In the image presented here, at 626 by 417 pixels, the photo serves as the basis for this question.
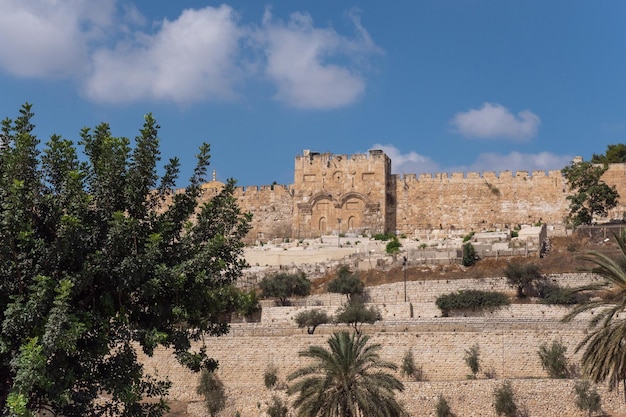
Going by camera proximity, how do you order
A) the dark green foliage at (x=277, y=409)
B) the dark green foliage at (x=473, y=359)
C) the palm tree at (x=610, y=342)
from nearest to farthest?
1. the palm tree at (x=610, y=342)
2. the dark green foliage at (x=277, y=409)
3. the dark green foliage at (x=473, y=359)

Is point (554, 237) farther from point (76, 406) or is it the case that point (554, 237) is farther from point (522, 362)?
point (76, 406)

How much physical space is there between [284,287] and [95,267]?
19786 mm

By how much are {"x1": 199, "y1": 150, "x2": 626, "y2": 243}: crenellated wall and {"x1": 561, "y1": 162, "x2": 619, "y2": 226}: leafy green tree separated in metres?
2.94

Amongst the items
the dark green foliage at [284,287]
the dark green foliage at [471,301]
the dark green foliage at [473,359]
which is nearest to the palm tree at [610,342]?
the dark green foliage at [473,359]

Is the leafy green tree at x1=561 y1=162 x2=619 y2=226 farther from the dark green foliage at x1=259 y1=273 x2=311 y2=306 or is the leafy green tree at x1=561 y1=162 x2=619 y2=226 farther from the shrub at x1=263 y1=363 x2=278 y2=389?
the shrub at x1=263 y1=363 x2=278 y2=389

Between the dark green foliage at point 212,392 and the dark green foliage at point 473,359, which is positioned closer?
the dark green foliage at point 212,392

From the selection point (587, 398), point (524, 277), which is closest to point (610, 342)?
point (587, 398)

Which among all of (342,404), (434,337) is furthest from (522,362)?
(342,404)

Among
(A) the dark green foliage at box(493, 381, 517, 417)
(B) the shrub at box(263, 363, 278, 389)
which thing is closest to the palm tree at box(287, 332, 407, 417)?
(A) the dark green foliage at box(493, 381, 517, 417)

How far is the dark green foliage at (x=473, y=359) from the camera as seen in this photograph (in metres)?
22.6

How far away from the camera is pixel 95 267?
33.2 ft

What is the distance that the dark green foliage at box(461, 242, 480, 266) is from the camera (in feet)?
102

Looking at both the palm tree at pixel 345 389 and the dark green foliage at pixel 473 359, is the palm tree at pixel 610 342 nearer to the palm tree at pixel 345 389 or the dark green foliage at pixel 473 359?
the palm tree at pixel 345 389

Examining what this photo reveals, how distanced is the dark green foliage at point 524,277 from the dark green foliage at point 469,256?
3.34m
